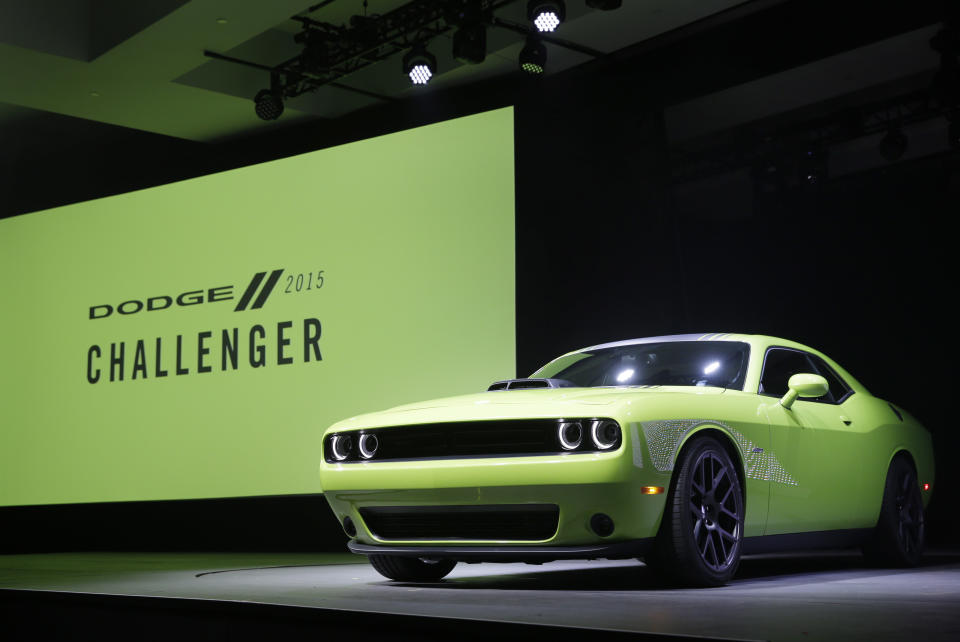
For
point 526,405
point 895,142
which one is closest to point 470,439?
point 526,405

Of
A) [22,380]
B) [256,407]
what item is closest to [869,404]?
[256,407]

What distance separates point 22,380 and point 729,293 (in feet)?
28.7

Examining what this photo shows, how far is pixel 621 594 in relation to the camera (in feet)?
13.3

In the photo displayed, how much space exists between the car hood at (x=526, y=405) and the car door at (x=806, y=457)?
48 centimetres

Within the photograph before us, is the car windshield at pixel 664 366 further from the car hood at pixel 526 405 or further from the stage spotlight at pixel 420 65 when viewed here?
the stage spotlight at pixel 420 65

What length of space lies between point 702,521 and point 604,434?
1.92 ft

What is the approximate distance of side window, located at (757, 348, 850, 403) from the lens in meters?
5.25

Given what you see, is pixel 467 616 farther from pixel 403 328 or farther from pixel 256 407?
pixel 256 407

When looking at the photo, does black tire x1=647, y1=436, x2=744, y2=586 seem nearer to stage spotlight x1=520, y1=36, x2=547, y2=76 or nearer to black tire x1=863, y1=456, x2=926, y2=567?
black tire x1=863, y1=456, x2=926, y2=567

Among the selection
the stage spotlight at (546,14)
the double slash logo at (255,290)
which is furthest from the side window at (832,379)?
the double slash logo at (255,290)

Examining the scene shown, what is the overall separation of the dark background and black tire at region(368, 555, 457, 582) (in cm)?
385

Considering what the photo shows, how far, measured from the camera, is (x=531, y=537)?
421 centimetres

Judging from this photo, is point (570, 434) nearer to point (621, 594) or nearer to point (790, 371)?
point (621, 594)

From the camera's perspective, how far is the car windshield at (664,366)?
503 cm
